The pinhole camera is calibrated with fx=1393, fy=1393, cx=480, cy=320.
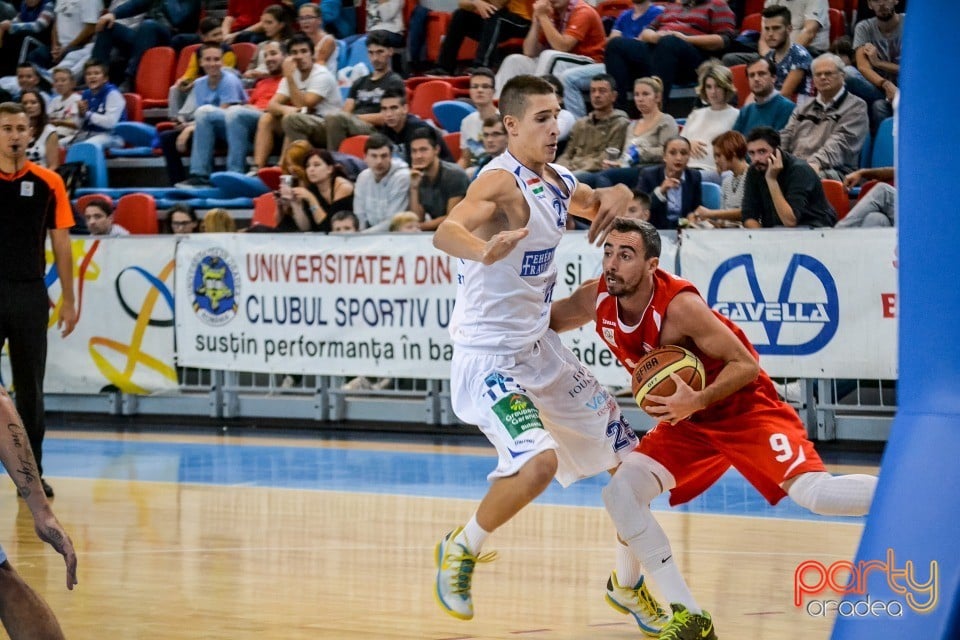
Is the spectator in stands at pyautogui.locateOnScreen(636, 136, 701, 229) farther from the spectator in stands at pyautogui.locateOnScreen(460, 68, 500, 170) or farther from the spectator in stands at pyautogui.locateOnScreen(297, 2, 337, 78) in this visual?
the spectator in stands at pyautogui.locateOnScreen(297, 2, 337, 78)

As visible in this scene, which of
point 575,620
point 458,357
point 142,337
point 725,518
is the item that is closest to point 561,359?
point 458,357

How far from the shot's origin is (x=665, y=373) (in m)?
5.22

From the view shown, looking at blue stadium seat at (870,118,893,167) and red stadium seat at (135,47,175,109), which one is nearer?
blue stadium seat at (870,118,893,167)

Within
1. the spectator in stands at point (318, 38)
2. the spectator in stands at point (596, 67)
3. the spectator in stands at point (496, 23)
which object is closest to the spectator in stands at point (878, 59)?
the spectator in stands at point (596, 67)

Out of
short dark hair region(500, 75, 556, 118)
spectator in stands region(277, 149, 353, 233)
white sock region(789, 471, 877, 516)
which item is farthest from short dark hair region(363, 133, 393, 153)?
white sock region(789, 471, 877, 516)

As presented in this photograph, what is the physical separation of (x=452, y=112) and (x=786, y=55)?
3707 mm

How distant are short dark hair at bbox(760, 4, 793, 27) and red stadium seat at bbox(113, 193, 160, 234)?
21.1ft

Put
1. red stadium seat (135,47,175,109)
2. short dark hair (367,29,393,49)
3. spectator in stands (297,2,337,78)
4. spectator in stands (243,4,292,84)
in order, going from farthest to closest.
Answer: red stadium seat (135,47,175,109), spectator in stands (243,4,292,84), spectator in stands (297,2,337,78), short dark hair (367,29,393,49)

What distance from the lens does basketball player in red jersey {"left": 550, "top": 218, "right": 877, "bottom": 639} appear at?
5141mm

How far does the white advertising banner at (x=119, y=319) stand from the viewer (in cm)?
1269

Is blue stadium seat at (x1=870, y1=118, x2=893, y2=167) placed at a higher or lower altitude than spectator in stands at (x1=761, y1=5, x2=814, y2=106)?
lower

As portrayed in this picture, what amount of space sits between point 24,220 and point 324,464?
116 inches

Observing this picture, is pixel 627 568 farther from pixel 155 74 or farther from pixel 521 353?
pixel 155 74

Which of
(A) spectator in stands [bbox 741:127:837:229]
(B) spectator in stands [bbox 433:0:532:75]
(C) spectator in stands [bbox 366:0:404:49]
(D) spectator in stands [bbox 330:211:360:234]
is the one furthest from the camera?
(C) spectator in stands [bbox 366:0:404:49]
